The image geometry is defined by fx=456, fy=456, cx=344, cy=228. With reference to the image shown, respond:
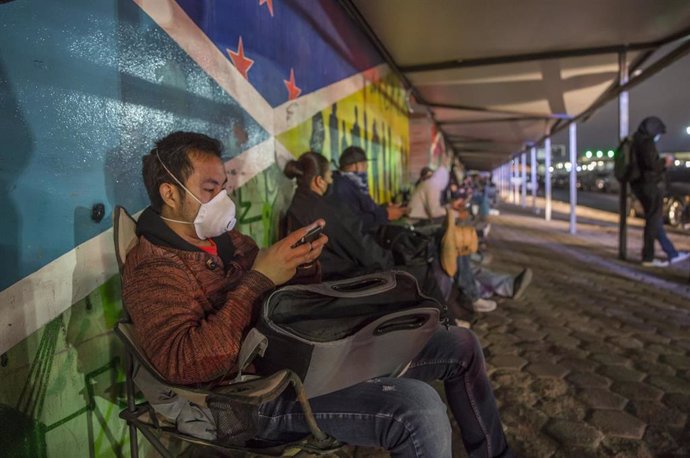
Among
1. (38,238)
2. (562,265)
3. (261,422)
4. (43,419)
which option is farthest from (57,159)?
(562,265)

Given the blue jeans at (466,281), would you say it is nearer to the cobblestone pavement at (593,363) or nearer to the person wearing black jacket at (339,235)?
the cobblestone pavement at (593,363)

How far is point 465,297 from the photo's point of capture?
15.8ft

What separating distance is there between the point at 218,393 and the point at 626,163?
7723 mm

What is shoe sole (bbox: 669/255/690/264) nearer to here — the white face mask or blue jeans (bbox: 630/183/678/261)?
blue jeans (bbox: 630/183/678/261)

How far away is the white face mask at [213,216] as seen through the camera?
1846 millimetres

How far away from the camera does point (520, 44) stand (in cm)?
684

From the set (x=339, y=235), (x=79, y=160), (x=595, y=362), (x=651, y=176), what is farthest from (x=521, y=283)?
(x=79, y=160)

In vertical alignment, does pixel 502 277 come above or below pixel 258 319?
below

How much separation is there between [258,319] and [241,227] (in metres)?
1.91

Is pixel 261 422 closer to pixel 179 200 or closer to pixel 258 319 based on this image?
pixel 258 319

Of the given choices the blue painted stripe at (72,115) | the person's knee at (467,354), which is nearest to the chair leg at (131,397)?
the blue painted stripe at (72,115)

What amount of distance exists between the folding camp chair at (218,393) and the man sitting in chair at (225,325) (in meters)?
0.04

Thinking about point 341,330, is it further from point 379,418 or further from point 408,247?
point 408,247

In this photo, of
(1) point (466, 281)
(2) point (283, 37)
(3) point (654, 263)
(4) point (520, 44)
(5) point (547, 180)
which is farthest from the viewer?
(5) point (547, 180)
